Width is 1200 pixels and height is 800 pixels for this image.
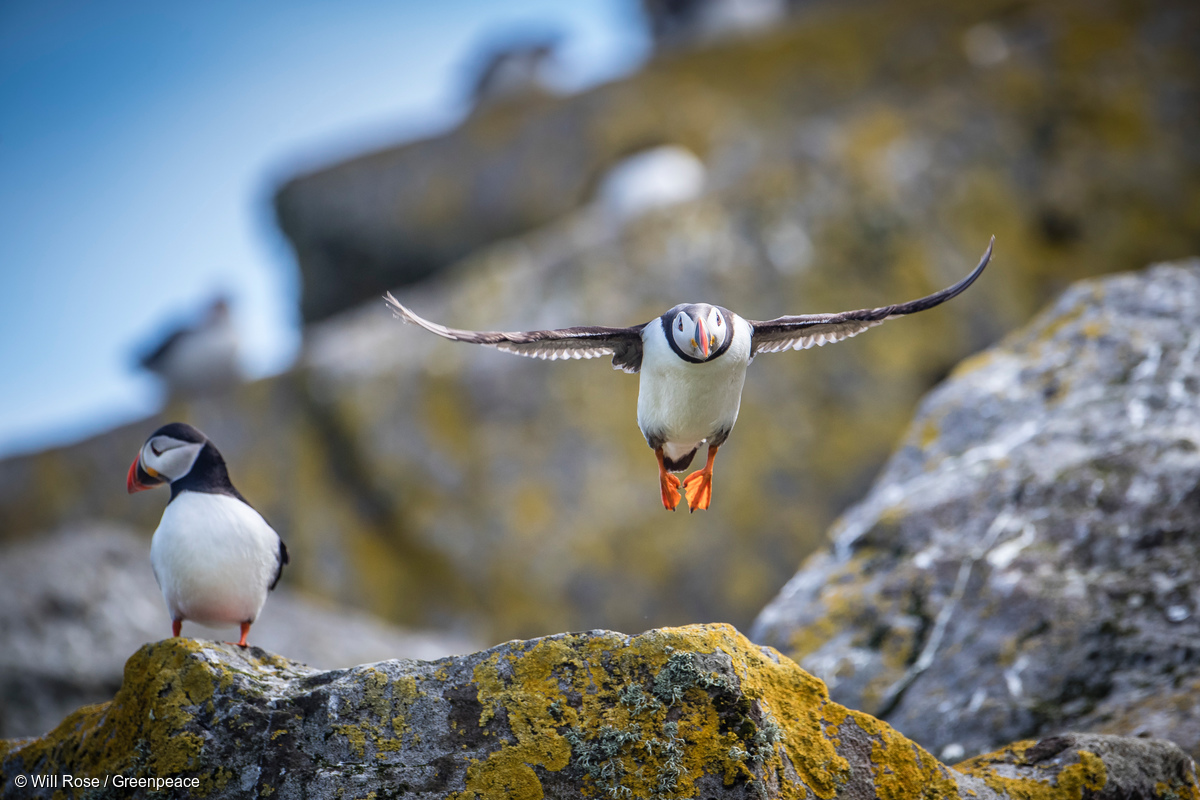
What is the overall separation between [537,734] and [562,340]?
2.39 meters

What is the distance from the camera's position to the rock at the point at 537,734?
3.57 metres

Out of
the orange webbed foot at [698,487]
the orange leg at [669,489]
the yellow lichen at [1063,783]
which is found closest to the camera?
the yellow lichen at [1063,783]

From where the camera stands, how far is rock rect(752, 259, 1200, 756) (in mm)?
5078

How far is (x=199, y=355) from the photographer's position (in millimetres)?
15117

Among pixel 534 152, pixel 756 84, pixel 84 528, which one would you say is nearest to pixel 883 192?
pixel 756 84

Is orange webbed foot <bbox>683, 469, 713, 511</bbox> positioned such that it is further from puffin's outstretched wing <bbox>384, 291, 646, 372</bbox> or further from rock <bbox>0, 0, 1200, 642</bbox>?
rock <bbox>0, 0, 1200, 642</bbox>

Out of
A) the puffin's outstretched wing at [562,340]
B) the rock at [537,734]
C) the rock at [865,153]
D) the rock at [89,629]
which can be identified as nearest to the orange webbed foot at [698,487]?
the puffin's outstretched wing at [562,340]

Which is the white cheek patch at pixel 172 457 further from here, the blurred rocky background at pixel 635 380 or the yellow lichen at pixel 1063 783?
the blurred rocky background at pixel 635 380

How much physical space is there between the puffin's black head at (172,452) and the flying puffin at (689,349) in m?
1.21

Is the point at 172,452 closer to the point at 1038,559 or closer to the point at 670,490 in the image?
the point at 670,490

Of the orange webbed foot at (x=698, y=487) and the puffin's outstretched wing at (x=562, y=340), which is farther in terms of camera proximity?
the orange webbed foot at (x=698, y=487)

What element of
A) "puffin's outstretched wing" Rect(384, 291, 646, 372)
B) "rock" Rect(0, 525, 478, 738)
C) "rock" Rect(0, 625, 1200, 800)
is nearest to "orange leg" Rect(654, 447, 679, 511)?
"puffin's outstretched wing" Rect(384, 291, 646, 372)

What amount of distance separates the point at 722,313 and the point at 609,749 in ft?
7.98

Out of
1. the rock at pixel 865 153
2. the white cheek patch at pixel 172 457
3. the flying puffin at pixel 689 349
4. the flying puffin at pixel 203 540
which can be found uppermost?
the rock at pixel 865 153
